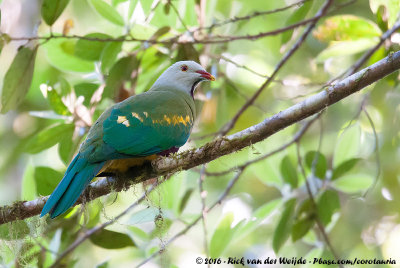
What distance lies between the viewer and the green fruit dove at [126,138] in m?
3.01

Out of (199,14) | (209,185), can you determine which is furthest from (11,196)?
(199,14)

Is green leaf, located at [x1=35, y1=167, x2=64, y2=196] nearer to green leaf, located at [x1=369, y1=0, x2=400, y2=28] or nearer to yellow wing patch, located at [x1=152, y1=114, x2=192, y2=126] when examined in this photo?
yellow wing patch, located at [x1=152, y1=114, x2=192, y2=126]

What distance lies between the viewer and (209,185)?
683 cm

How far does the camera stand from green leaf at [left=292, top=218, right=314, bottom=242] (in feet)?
14.3

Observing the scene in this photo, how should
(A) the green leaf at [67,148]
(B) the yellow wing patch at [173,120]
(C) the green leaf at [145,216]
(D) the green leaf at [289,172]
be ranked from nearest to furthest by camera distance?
1. (B) the yellow wing patch at [173,120]
2. (C) the green leaf at [145,216]
3. (A) the green leaf at [67,148]
4. (D) the green leaf at [289,172]

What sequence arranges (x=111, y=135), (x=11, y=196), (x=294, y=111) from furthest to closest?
(x=11, y=196) < (x=111, y=135) < (x=294, y=111)

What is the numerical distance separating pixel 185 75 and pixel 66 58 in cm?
102

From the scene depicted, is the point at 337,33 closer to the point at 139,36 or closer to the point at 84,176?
the point at 139,36

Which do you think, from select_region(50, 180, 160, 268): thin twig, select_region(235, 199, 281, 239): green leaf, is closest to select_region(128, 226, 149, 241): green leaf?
select_region(50, 180, 160, 268): thin twig

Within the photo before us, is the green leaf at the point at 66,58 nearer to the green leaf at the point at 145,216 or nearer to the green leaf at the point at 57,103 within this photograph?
the green leaf at the point at 57,103

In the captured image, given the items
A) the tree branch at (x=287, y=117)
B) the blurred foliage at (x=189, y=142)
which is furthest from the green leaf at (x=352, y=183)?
the tree branch at (x=287, y=117)

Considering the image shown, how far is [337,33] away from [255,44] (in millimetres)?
2709

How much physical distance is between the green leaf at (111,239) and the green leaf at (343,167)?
1.78m

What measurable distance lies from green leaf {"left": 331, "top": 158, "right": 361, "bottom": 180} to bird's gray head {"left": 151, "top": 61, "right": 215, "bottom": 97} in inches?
49.8
